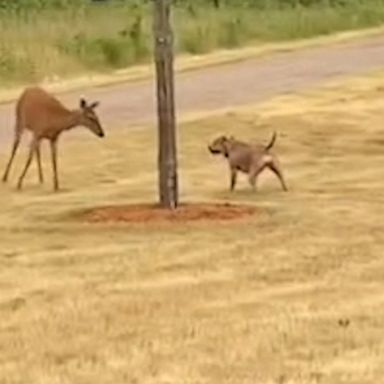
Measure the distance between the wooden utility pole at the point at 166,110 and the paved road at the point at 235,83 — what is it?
646cm

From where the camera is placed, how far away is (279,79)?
35.5m

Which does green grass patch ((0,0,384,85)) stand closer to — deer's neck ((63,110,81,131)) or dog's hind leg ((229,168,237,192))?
deer's neck ((63,110,81,131))

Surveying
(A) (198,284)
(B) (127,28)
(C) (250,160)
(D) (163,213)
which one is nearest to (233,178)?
(C) (250,160)

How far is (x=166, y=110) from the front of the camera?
17156 mm

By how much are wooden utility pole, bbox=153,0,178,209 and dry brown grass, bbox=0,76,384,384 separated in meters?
0.92

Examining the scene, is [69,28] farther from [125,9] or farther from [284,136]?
[284,136]

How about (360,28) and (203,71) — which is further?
(360,28)

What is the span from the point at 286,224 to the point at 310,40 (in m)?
31.5

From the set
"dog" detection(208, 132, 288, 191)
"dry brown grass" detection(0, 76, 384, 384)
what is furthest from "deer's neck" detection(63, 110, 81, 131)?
"dog" detection(208, 132, 288, 191)

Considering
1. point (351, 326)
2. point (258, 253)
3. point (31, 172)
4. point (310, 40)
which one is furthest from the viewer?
point (310, 40)

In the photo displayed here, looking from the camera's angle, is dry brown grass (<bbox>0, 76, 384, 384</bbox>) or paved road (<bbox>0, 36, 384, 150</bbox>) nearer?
dry brown grass (<bbox>0, 76, 384, 384</bbox>)

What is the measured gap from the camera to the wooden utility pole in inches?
669

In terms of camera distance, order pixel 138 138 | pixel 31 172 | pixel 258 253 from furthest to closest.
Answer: pixel 138 138 < pixel 31 172 < pixel 258 253

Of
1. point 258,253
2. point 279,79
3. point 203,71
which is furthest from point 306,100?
point 258,253
